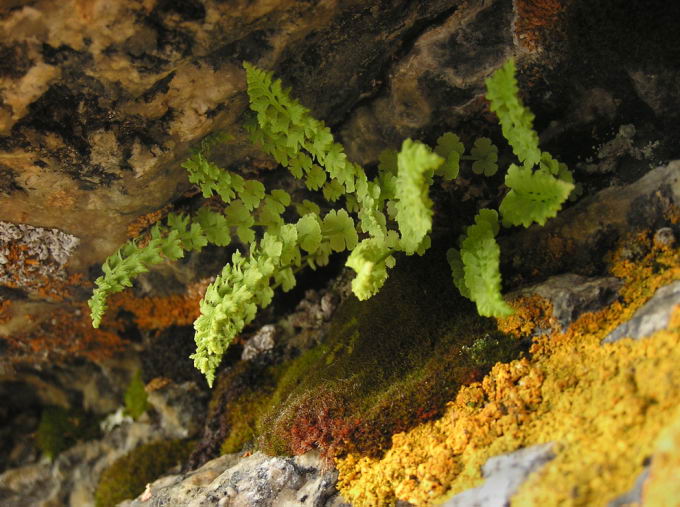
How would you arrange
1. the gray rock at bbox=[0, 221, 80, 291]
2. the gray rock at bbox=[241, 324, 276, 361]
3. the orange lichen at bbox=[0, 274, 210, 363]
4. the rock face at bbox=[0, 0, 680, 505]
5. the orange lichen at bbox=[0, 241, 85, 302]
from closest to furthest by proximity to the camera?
the rock face at bbox=[0, 0, 680, 505], the gray rock at bbox=[0, 221, 80, 291], the orange lichen at bbox=[0, 241, 85, 302], the gray rock at bbox=[241, 324, 276, 361], the orange lichen at bbox=[0, 274, 210, 363]

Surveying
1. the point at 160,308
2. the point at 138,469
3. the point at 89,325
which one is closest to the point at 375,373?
the point at 160,308

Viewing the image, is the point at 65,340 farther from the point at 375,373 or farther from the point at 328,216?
the point at 375,373

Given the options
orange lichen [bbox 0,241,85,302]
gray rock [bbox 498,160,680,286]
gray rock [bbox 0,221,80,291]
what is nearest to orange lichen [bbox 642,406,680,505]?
gray rock [bbox 498,160,680,286]

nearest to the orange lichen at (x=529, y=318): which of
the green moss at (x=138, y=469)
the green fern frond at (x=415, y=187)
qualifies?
the green fern frond at (x=415, y=187)

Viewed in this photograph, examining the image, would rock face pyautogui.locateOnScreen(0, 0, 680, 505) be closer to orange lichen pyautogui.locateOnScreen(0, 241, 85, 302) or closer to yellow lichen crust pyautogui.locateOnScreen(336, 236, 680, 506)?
orange lichen pyautogui.locateOnScreen(0, 241, 85, 302)

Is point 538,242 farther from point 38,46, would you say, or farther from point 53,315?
point 53,315

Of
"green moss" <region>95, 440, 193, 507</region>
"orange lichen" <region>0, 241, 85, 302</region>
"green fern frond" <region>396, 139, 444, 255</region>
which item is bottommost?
"green moss" <region>95, 440, 193, 507</region>
